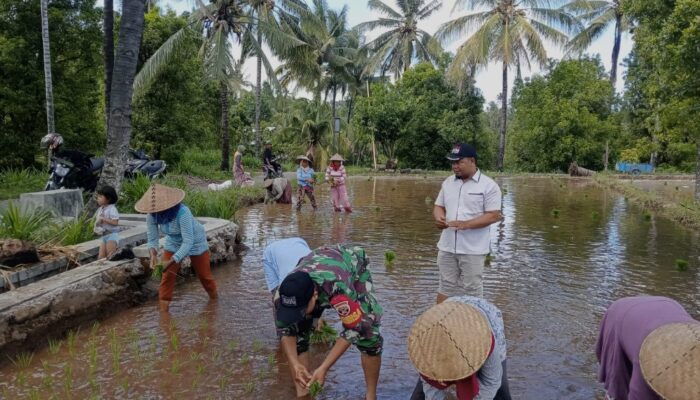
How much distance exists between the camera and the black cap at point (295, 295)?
292 cm

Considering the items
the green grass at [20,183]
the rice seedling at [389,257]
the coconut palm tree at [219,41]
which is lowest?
the rice seedling at [389,257]

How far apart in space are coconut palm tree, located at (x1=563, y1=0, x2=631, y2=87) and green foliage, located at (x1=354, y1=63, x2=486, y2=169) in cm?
746

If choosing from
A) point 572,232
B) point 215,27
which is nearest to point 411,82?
point 215,27

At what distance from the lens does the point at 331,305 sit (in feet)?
10.2

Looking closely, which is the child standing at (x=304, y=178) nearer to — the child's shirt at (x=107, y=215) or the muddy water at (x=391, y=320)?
the muddy water at (x=391, y=320)

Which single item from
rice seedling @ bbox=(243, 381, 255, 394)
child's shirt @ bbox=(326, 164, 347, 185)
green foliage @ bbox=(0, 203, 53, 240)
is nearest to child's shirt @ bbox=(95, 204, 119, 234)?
green foliage @ bbox=(0, 203, 53, 240)

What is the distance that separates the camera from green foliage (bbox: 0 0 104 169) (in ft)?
47.7

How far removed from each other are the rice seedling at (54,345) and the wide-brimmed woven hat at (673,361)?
4.57m

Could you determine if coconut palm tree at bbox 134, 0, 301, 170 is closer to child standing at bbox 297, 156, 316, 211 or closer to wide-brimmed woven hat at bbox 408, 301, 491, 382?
child standing at bbox 297, 156, 316, 211

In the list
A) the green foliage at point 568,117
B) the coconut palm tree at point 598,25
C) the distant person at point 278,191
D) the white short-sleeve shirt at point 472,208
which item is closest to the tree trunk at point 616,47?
the coconut palm tree at point 598,25

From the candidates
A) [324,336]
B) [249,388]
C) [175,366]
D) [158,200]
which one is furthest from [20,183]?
[249,388]

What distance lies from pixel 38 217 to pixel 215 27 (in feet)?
50.2

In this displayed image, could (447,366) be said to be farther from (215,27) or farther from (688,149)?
(688,149)

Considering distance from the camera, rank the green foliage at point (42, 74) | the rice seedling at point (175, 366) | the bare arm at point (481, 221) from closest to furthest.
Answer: the rice seedling at point (175, 366), the bare arm at point (481, 221), the green foliage at point (42, 74)
